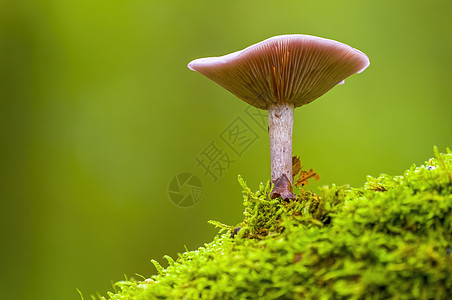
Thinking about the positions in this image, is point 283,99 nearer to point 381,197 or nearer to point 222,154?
point 381,197

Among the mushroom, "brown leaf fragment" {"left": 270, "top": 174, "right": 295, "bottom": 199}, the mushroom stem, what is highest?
the mushroom

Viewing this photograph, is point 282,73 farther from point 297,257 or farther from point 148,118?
point 148,118

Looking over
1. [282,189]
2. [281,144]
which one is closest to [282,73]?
[281,144]

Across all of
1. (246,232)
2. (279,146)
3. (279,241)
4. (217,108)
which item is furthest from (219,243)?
(217,108)

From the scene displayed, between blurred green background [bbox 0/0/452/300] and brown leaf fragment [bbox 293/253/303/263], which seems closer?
brown leaf fragment [bbox 293/253/303/263]

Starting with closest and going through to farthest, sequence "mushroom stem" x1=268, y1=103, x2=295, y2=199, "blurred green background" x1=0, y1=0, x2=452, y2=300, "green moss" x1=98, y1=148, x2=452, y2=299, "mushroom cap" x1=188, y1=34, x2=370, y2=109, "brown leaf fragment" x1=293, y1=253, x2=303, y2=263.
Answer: "green moss" x1=98, y1=148, x2=452, y2=299, "brown leaf fragment" x1=293, y1=253, x2=303, y2=263, "mushroom cap" x1=188, y1=34, x2=370, y2=109, "mushroom stem" x1=268, y1=103, x2=295, y2=199, "blurred green background" x1=0, y1=0, x2=452, y2=300

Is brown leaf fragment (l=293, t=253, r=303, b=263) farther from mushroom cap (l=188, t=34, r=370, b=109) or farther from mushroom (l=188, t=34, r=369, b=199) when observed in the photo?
mushroom cap (l=188, t=34, r=370, b=109)

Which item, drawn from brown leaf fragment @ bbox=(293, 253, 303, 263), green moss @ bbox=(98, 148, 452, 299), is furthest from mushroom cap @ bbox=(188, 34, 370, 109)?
brown leaf fragment @ bbox=(293, 253, 303, 263)
